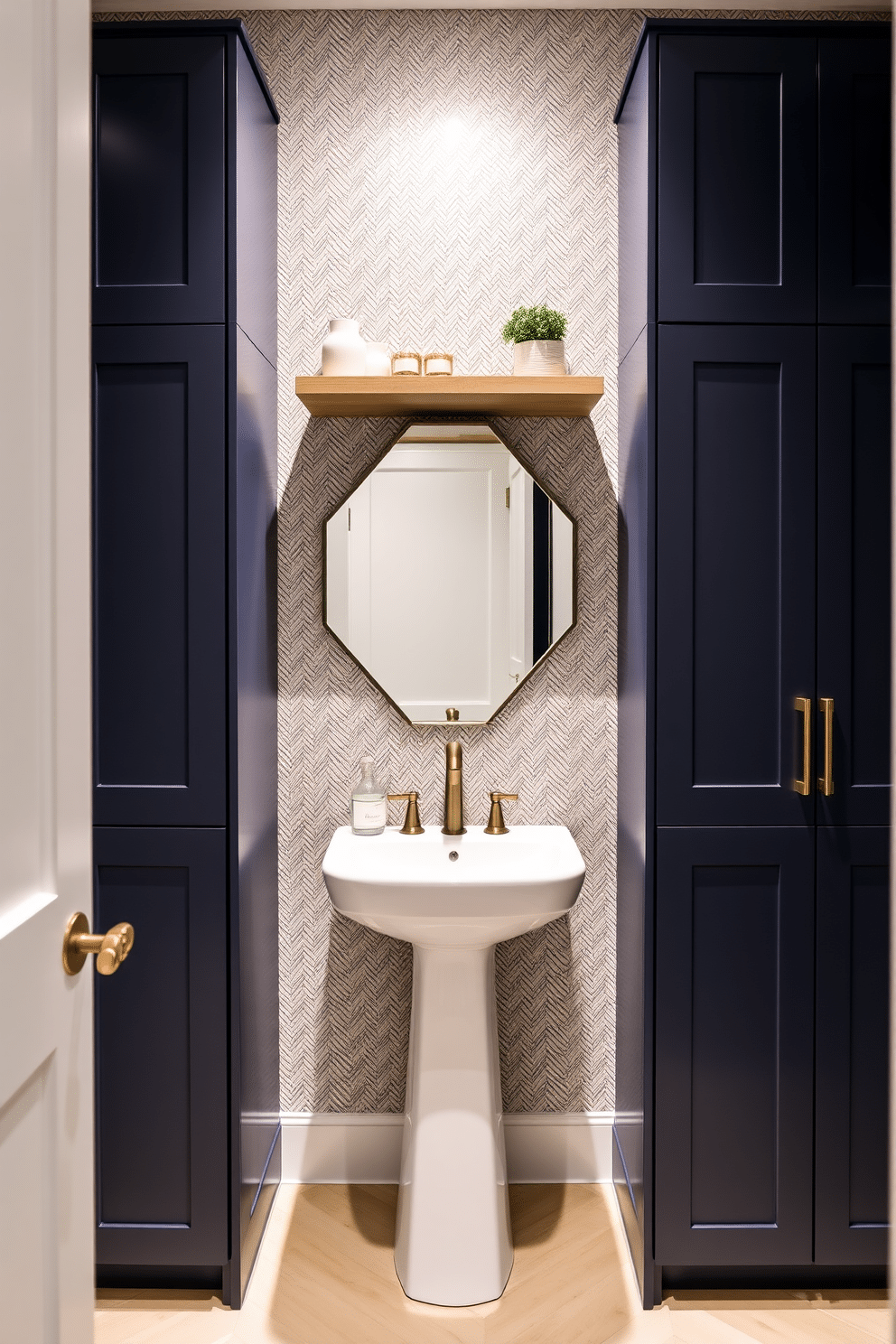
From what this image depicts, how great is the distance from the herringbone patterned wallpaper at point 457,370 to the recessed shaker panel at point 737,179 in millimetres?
405

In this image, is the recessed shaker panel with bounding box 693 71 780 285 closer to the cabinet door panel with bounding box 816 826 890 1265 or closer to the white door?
the cabinet door panel with bounding box 816 826 890 1265

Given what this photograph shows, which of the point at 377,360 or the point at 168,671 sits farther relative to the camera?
the point at 377,360

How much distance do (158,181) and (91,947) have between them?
4.94 feet

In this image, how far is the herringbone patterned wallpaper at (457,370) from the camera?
7.11ft

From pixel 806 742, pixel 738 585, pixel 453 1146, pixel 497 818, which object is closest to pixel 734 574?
pixel 738 585

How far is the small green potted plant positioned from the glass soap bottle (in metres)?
0.95

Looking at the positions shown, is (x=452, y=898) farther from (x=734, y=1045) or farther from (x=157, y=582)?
(x=157, y=582)

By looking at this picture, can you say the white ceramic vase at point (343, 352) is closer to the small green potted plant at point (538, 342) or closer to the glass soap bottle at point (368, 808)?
the small green potted plant at point (538, 342)

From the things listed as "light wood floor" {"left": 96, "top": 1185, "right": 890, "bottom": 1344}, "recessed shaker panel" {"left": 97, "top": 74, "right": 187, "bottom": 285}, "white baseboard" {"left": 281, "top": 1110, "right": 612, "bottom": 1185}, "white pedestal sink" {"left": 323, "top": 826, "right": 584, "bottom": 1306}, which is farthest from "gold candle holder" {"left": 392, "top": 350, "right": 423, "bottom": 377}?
"light wood floor" {"left": 96, "top": 1185, "right": 890, "bottom": 1344}

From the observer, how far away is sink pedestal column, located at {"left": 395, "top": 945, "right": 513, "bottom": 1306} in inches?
72.6

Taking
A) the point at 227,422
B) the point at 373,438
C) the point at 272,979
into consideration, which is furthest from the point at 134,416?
the point at 272,979

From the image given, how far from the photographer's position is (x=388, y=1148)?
2236 millimetres

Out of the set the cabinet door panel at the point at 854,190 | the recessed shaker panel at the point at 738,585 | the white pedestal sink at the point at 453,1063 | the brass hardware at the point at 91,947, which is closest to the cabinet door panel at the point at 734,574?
the recessed shaker panel at the point at 738,585

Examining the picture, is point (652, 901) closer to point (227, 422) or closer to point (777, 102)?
point (227, 422)
